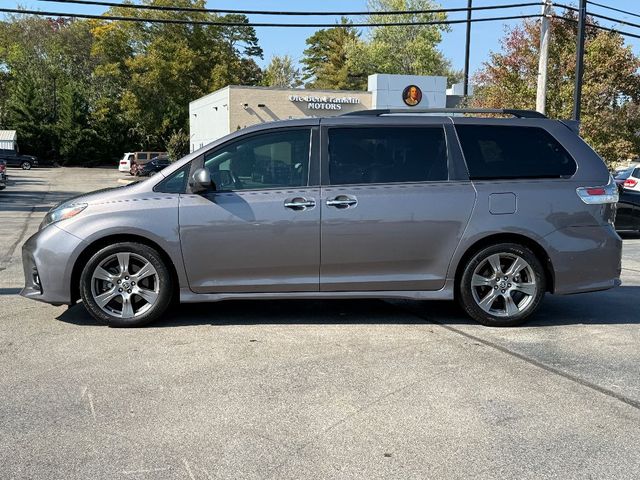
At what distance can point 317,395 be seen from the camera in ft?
13.8

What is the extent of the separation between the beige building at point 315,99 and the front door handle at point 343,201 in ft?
81.2

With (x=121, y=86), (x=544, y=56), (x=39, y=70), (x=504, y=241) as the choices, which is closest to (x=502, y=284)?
(x=504, y=241)

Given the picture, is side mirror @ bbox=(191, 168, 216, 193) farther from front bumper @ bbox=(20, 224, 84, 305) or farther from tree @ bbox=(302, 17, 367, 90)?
tree @ bbox=(302, 17, 367, 90)

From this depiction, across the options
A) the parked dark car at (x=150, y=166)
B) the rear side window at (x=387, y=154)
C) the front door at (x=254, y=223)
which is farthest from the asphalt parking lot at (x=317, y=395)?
the parked dark car at (x=150, y=166)

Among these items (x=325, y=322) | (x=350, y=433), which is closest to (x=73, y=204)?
(x=325, y=322)

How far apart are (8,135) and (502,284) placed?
57621 millimetres

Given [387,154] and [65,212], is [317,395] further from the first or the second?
[65,212]

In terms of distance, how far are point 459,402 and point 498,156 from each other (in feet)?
8.84

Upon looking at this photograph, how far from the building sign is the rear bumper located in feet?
85.1

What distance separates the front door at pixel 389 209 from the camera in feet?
18.5

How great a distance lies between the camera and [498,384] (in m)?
4.42

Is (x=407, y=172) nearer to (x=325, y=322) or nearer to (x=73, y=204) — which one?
(x=325, y=322)

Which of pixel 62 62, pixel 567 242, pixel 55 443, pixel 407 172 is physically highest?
pixel 62 62

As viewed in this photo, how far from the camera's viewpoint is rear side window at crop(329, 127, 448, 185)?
5762mm
